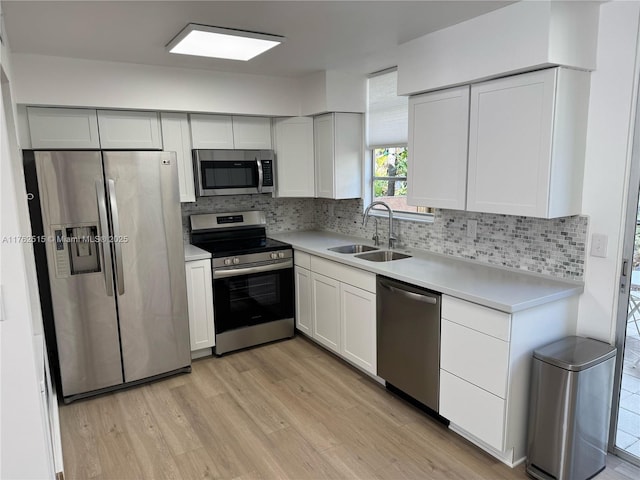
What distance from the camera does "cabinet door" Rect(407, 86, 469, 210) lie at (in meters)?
2.63

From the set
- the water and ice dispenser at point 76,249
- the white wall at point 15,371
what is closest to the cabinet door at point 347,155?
the water and ice dispenser at point 76,249

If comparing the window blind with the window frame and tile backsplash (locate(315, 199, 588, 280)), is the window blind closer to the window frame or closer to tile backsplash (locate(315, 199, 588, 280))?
the window frame

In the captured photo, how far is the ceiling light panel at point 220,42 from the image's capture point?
7.70 ft

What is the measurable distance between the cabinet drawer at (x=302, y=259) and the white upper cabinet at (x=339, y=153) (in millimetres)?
605

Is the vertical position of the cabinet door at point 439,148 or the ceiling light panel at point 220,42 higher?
the ceiling light panel at point 220,42

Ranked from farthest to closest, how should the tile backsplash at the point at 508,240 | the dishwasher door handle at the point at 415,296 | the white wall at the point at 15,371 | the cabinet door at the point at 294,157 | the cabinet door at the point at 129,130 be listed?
the cabinet door at the point at 294,157 < the cabinet door at the point at 129,130 < the dishwasher door handle at the point at 415,296 < the tile backsplash at the point at 508,240 < the white wall at the point at 15,371

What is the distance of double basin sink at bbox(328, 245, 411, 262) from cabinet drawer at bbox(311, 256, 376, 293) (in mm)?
174

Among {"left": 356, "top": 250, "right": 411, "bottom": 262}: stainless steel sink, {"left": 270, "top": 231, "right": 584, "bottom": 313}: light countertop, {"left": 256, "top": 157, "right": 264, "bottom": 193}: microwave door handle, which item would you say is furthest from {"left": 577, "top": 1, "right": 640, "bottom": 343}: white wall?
{"left": 256, "top": 157, "right": 264, "bottom": 193}: microwave door handle

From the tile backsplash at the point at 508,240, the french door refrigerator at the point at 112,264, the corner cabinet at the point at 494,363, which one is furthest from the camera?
the french door refrigerator at the point at 112,264

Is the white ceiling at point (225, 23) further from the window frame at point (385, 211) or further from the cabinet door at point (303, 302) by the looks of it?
the cabinet door at point (303, 302)

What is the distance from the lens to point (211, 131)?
3.81 meters

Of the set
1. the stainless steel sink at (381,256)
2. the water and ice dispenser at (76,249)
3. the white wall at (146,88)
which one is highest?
the white wall at (146,88)

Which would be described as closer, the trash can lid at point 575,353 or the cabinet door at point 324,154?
the trash can lid at point 575,353

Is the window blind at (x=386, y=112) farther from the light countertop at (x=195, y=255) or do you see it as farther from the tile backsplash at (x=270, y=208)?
the light countertop at (x=195, y=255)
